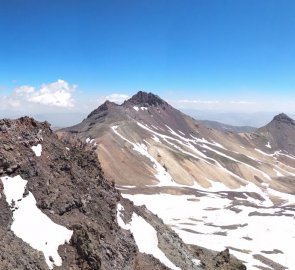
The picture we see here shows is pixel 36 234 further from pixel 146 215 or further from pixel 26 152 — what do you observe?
pixel 146 215

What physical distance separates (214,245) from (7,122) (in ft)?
197

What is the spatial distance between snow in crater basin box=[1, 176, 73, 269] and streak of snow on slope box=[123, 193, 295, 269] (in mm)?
48197

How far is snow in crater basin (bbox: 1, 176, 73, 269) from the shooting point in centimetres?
3475

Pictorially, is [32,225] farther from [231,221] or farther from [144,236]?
[231,221]

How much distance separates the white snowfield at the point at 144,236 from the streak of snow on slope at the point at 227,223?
101 feet

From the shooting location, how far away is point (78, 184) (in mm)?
46781

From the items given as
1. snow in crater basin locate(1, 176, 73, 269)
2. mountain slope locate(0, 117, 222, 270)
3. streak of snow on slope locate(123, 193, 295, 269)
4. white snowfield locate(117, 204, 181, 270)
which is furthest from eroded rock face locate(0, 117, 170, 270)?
streak of snow on slope locate(123, 193, 295, 269)

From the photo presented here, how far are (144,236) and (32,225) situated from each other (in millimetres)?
17224

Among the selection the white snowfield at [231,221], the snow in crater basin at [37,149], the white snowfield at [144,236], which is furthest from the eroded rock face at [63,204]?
the white snowfield at [231,221]

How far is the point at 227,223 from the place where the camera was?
427 ft

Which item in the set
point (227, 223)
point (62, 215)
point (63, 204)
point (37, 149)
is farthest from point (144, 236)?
point (227, 223)

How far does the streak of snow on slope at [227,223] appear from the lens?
95562mm


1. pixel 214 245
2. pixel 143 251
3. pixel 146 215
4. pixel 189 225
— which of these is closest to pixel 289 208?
pixel 189 225

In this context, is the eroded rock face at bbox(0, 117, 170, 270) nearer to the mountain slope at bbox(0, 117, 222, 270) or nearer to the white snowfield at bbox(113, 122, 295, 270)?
the mountain slope at bbox(0, 117, 222, 270)
